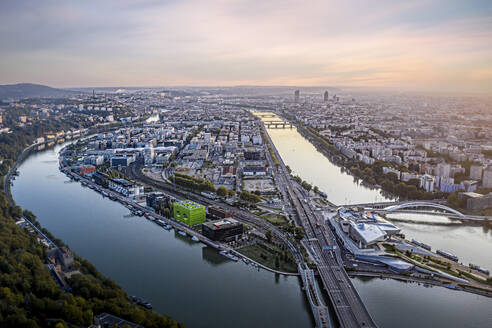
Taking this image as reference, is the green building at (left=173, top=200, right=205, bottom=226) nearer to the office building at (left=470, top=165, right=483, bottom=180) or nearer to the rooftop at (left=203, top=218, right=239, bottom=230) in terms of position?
the rooftop at (left=203, top=218, right=239, bottom=230)

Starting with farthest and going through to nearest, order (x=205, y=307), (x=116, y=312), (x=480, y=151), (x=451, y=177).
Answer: (x=480, y=151)
(x=451, y=177)
(x=205, y=307)
(x=116, y=312)

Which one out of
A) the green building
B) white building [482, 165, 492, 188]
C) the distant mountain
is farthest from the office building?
the distant mountain

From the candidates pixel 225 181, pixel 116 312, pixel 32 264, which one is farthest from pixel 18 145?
pixel 116 312

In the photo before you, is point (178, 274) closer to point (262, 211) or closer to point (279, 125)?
point (262, 211)

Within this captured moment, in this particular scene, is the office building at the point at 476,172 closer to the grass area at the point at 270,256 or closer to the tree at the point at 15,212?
the grass area at the point at 270,256

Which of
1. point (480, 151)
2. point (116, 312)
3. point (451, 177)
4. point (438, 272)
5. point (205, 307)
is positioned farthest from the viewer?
point (480, 151)

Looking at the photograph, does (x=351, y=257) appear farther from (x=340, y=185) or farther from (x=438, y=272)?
(x=340, y=185)

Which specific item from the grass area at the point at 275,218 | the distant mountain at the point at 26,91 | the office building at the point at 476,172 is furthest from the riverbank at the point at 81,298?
the distant mountain at the point at 26,91
